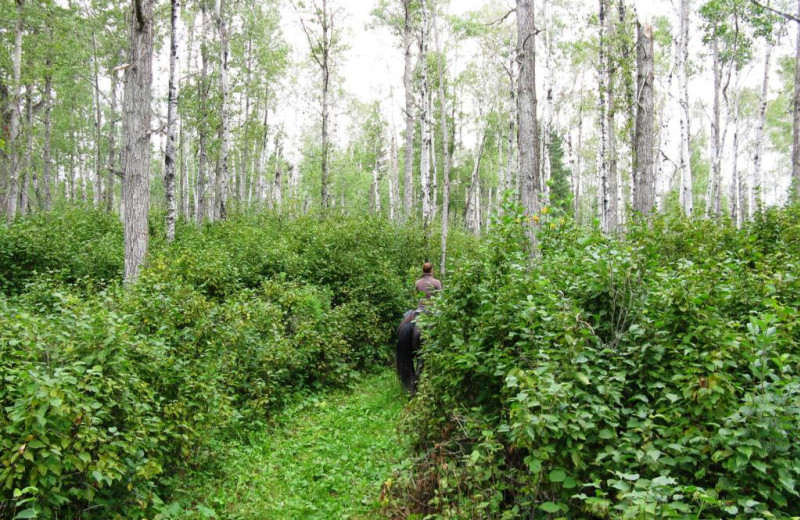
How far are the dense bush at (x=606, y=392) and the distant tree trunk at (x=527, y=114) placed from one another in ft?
11.9

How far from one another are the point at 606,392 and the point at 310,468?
3.77 metres

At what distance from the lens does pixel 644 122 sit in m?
11.5

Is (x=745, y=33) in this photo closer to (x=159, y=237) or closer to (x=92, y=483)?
(x=159, y=237)

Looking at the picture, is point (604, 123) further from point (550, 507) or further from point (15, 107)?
point (15, 107)

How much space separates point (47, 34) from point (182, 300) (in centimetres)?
2097

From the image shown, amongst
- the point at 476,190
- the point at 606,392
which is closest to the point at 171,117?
the point at 606,392

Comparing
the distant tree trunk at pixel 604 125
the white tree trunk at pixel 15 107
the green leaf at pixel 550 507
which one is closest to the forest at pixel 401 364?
the green leaf at pixel 550 507

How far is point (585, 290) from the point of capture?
151 inches

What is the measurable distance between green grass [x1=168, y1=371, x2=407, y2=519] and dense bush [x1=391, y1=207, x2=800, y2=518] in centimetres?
87

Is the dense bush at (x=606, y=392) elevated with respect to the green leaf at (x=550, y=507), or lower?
elevated

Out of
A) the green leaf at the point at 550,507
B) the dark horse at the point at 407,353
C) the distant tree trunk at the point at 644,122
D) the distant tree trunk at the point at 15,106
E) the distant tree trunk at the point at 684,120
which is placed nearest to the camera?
the green leaf at the point at 550,507

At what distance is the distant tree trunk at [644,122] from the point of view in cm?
1123

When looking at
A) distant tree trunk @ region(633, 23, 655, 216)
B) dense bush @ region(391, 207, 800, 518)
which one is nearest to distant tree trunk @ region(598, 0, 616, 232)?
distant tree trunk @ region(633, 23, 655, 216)

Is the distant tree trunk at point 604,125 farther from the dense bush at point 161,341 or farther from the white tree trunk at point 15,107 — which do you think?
the white tree trunk at point 15,107
